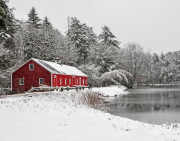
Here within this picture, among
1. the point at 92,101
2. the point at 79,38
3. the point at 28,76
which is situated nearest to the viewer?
the point at 92,101

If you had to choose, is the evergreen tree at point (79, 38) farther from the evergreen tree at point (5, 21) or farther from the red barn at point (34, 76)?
the evergreen tree at point (5, 21)

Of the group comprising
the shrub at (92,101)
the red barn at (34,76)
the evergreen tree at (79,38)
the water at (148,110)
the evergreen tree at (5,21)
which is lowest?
the water at (148,110)

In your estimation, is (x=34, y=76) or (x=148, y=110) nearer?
(x=148, y=110)

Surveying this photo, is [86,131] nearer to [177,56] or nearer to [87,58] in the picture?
[87,58]

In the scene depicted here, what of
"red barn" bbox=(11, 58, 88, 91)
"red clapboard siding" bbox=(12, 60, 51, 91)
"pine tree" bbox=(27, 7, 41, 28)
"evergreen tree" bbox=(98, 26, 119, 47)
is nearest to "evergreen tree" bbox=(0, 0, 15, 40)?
"red barn" bbox=(11, 58, 88, 91)

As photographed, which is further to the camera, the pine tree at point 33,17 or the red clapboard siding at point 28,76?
the pine tree at point 33,17

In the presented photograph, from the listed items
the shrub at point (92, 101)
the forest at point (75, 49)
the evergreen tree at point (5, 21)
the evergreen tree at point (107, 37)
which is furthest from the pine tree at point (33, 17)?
the shrub at point (92, 101)

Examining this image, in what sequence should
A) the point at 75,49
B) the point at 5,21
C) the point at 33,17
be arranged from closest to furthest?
the point at 5,21 → the point at 75,49 → the point at 33,17

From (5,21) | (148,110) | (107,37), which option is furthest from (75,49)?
(5,21)

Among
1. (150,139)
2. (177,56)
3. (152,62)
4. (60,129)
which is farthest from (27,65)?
(177,56)

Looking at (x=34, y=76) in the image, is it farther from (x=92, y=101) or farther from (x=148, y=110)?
(x=148, y=110)

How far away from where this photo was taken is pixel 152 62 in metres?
95.7

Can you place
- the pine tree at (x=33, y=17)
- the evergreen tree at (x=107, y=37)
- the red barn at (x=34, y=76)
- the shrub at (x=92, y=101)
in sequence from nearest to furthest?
the shrub at (x=92, y=101), the red barn at (x=34, y=76), the pine tree at (x=33, y=17), the evergreen tree at (x=107, y=37)

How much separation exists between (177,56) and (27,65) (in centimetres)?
8289
